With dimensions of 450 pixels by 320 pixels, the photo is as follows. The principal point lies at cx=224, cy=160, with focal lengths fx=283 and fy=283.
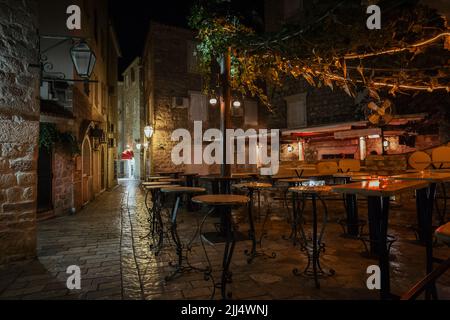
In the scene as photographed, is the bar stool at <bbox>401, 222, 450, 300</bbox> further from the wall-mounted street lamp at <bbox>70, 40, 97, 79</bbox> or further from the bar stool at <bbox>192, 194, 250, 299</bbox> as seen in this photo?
the wall-mounted street lamp at <bbox>70, 40, 97, 79</bbox>

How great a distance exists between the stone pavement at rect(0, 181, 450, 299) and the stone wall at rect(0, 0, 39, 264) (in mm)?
498

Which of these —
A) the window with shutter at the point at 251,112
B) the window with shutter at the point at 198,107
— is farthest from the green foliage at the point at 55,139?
the window with shutter at the point at 251,112

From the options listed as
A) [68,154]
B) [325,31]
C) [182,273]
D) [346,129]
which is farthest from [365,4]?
[346,129]

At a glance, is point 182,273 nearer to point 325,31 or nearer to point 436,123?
point 325,31

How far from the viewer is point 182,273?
3.61m

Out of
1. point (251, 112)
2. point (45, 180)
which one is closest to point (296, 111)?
point (251, 112)

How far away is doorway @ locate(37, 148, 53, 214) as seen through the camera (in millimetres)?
7797

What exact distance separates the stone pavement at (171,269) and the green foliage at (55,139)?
2444 mm

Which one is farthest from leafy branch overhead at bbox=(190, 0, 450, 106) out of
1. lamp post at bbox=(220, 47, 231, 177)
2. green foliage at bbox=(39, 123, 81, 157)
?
green foliage at bbox=(39, 123, 81, 157)

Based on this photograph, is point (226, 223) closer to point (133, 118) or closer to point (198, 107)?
point (198, 107)

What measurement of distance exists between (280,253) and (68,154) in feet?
22.2

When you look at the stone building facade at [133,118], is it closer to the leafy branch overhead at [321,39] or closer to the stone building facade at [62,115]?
the stone building facade at [62,115]

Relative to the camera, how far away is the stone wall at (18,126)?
A: 408 cm
